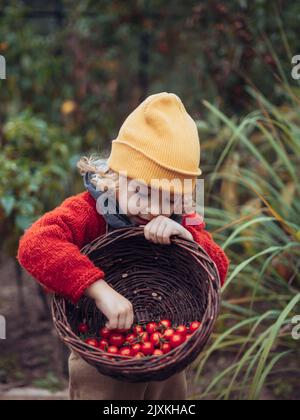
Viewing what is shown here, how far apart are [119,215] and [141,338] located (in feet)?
1.14

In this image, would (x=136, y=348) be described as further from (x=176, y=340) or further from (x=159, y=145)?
(x=159, y=145)

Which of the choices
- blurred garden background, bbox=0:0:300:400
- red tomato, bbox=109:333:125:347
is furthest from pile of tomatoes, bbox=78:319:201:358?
blurred garden background, bbox=0:0:300:400

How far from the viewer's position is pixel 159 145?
6.12ft

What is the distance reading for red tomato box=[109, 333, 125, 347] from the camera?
1.89 m

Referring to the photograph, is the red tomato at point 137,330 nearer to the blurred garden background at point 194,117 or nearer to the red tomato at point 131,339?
the red tomato at point 131,339

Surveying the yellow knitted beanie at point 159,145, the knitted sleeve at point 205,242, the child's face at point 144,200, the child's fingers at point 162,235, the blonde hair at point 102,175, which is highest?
the yellow knitted beanie at point 159,145

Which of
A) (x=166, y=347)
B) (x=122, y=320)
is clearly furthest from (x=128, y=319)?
(x=166, y=347)

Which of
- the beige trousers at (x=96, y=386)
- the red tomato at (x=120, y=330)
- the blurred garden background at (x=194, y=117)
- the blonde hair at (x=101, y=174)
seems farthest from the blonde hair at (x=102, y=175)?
the blurred garden background at (x=194, y=117)

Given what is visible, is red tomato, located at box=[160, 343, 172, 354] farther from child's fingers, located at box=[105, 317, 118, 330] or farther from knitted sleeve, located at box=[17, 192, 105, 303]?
knitted sleeve, located at box=[17, 192, 105, 303]

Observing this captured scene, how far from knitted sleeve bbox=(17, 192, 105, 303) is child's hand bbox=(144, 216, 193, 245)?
17cm

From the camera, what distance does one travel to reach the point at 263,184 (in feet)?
10.5

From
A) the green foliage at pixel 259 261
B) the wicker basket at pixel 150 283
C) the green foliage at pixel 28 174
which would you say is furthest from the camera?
the green foliage at pixel 28 174

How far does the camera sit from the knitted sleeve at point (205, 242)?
6.70 feet
